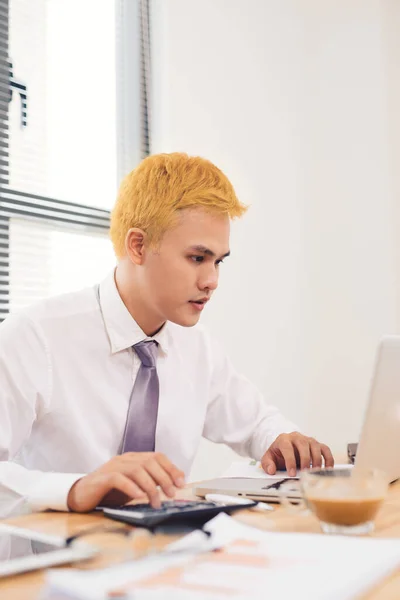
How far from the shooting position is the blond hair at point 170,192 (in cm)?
168

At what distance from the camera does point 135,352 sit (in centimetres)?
167

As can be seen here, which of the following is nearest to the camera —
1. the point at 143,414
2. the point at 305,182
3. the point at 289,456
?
the point at 289,456

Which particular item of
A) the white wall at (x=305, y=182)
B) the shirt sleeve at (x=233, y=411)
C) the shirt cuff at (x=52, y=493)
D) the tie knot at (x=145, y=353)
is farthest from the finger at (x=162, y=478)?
the white wall at (x=305, y=182)

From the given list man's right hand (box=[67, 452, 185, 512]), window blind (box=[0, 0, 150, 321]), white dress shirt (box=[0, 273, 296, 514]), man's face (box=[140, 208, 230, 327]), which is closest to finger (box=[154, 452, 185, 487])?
man's right hand (box=[67, 452, 185, 512])

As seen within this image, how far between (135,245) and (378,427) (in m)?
0.81

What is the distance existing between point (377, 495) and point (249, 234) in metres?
2.43

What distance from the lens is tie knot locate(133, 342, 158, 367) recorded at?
163 cm

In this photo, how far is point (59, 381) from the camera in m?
1.61

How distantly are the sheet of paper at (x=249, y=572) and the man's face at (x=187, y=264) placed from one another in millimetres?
974

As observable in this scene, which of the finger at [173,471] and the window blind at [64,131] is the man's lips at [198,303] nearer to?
the finger at [173,471]

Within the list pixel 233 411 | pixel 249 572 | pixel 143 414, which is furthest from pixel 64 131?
pixel 249 572

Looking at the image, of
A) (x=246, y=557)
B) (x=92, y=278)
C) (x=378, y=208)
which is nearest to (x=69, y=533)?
(x=246, y=557)

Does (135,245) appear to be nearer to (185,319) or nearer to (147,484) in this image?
(185,319)

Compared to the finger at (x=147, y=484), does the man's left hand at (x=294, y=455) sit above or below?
below
